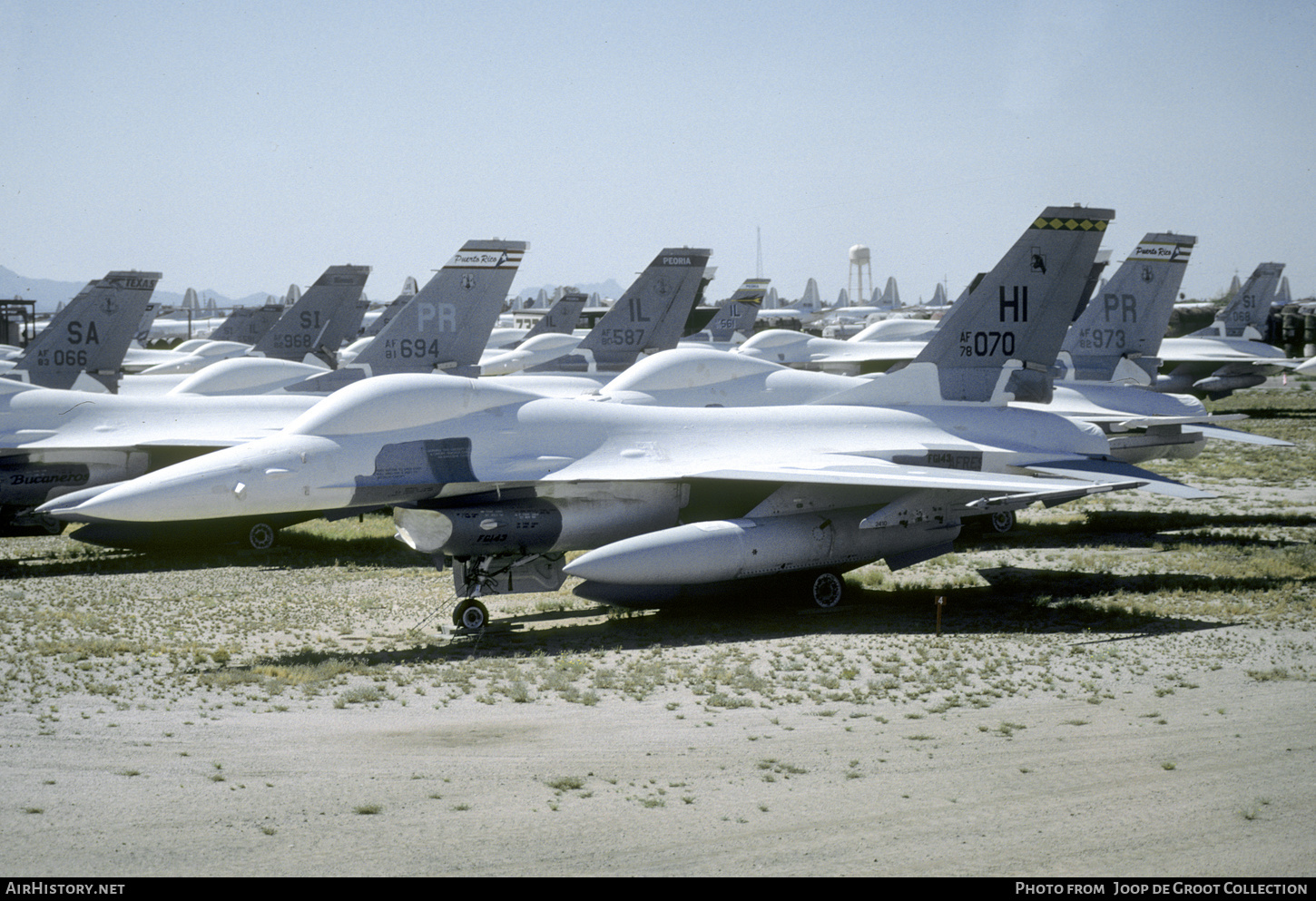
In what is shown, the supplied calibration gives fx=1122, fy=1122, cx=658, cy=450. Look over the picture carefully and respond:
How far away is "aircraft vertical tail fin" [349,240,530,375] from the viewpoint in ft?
75.7

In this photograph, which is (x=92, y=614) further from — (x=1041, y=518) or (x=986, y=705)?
(x=1041, y=518)

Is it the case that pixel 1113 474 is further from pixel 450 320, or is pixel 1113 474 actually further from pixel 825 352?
pixel 825 352

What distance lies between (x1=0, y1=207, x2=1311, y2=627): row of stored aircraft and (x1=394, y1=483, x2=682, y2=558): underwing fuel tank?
0.08 feet

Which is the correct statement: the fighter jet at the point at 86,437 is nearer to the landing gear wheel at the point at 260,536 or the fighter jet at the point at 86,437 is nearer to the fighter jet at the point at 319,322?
the landing gear wheel at the point at 260,536

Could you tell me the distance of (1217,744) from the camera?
8.71 metres

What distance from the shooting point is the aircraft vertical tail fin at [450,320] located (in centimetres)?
2308

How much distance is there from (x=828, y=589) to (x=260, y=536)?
36.2ft

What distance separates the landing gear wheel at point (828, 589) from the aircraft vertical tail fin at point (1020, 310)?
15.1 feet

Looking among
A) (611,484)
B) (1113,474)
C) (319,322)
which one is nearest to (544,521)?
(611,484)

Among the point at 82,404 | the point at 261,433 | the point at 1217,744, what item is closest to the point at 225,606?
the point at 261,433

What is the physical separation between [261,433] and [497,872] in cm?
1654

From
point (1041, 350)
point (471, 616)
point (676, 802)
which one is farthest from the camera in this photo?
point (1041, 350)

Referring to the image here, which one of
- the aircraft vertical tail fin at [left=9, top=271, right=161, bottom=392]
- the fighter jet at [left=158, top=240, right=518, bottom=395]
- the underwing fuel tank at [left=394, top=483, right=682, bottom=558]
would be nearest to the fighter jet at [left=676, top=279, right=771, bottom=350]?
the fighter jet at [left=158, top=240, right=518, bottom=395]

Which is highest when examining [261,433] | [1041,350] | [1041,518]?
[1041,350]
